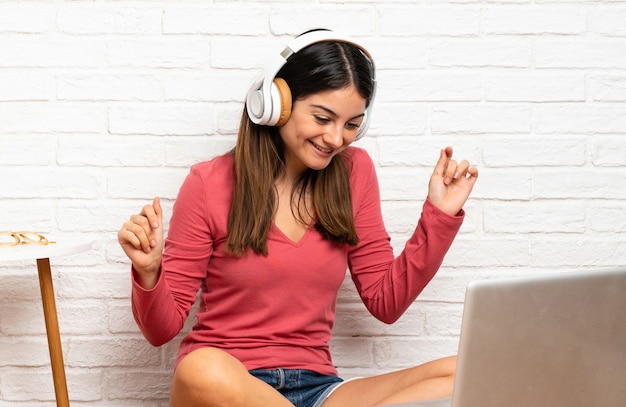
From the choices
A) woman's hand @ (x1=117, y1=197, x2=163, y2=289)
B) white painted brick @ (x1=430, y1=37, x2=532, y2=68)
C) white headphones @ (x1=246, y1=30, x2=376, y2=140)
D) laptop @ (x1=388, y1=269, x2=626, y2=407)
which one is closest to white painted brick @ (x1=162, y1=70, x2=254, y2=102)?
white headphones @ (x1=246, y1=30, x2=376, y2=140)

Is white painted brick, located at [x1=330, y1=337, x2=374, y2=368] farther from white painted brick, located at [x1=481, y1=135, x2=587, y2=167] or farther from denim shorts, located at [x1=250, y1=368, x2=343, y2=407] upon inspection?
white painted brick, located at [x1=481, y1=135, x2=587, y2=167]

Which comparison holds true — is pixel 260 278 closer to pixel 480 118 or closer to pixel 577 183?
pixel 480 118

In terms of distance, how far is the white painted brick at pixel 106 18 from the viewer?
180 centimetres

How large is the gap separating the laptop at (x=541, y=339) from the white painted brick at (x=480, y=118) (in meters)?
1.12

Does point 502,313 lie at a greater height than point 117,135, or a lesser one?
lesser

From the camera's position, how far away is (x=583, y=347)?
77cm

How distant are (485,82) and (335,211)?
1.71ft

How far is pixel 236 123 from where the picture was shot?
5.98 feet

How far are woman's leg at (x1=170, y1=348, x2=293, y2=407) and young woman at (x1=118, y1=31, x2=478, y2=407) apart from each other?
174mm

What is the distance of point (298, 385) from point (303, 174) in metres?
0.43

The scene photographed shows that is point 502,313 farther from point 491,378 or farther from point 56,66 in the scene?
point 56,66

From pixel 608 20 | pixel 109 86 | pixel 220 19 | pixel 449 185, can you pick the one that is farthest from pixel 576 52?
pixel 109 86

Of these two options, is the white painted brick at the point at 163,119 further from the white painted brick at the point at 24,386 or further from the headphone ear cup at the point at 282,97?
the white painted brick at the point at 24,386

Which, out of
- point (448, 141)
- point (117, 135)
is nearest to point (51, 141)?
point (117, 135)
